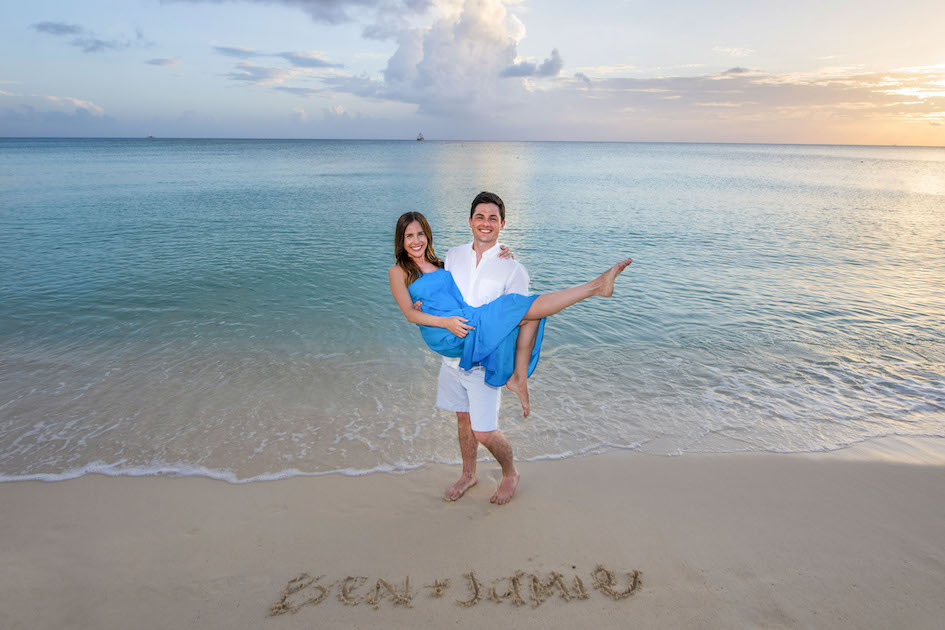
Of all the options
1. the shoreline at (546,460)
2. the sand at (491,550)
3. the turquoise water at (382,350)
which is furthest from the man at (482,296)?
the turquoise water at (382,350)

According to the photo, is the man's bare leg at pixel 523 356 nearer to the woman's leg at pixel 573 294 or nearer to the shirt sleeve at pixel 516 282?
the woman's leg at pixel 573 294

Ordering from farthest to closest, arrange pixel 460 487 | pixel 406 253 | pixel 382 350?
pixel 382 350 → pixel 460 487 → pixel 406 253

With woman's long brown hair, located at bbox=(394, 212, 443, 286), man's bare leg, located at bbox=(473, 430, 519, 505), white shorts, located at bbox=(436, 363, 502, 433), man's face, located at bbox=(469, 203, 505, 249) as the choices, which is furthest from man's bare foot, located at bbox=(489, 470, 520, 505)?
man's face, located at bbox=(469, 203, 505, 249)

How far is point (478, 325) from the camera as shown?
3545 millimetres

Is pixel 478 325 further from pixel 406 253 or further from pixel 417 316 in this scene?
pixel 406 253

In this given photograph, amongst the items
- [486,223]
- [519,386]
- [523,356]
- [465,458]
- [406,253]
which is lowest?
[465,458]

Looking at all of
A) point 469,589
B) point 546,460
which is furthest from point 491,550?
point 546,460

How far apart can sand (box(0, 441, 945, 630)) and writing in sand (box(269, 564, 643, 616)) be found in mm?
12

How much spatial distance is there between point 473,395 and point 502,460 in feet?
2.31

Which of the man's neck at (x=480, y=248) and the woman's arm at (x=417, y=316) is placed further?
the man's neck at (x=480, y=248)

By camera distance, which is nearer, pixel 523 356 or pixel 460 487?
pixel 523 356

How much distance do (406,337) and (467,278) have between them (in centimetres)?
470

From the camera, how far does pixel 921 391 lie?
6422 mm

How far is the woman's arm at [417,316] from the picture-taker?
139 inches
